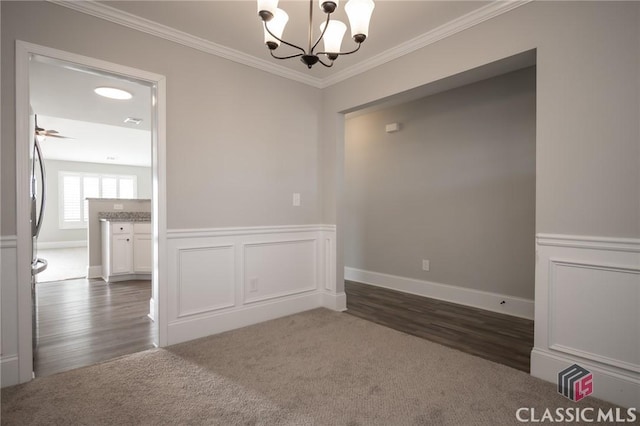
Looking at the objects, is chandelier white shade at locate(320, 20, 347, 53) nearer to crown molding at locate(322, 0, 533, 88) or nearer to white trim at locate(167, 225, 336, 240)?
crown molding at locate(322, 0, 533, 88)

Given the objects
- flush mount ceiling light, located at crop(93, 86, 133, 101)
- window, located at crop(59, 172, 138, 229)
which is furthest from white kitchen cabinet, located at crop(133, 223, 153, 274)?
window, located at crop(59, 172, 138, 229)

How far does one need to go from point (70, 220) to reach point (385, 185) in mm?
10190

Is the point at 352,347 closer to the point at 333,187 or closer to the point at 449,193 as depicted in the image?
the point at 333,187

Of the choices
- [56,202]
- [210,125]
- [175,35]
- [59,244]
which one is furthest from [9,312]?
[56,202]

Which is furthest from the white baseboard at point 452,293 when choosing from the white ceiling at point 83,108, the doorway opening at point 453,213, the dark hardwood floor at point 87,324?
the white ceiling at point 83,108

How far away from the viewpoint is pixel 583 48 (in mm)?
1983

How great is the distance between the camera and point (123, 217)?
5.29m

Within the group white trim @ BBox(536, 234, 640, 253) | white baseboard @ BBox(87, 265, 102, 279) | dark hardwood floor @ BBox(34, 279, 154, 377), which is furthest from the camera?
white baseboard @ BBox(87, 265, 102, 279)

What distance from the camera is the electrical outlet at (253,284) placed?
3211mm

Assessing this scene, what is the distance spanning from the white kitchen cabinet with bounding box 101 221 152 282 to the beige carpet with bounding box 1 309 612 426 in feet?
10.3

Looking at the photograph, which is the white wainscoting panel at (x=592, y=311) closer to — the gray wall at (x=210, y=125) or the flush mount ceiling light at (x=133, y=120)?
the gray wall at (x=210, y=125)

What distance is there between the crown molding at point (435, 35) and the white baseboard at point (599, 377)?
228 centimetres

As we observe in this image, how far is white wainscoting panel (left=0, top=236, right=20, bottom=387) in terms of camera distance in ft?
6.78

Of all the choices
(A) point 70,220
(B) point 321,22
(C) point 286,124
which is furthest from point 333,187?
(A) point 70,220
